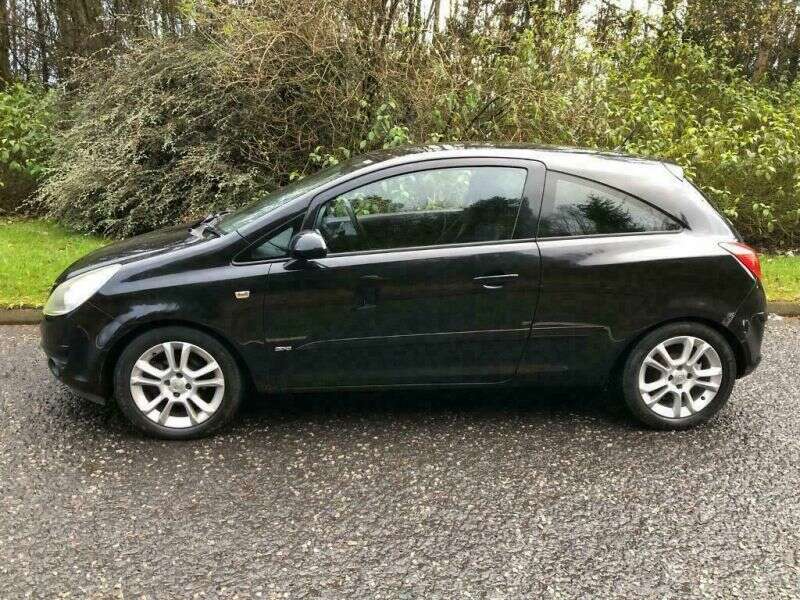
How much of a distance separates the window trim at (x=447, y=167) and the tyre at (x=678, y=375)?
0.96 m

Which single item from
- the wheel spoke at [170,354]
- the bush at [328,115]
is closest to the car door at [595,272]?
the wheel spoke at [170,354]

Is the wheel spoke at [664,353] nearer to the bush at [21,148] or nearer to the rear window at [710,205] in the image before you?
the rear window at [710,205]

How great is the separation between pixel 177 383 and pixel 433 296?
Answer: 4.76 ft

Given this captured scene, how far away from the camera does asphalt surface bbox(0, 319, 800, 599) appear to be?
106 inches

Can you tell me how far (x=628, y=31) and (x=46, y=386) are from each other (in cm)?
965

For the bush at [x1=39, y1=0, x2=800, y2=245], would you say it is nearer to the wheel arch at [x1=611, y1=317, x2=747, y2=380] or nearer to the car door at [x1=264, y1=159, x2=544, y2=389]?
the car door at [x1=264, y1=159, x2=544, y2=389]

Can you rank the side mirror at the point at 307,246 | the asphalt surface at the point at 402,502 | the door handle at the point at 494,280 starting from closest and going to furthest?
the asphalt surface at the point at 402,502 → the side mirror at the point at 307,246 → the door handle at the point at 494,280

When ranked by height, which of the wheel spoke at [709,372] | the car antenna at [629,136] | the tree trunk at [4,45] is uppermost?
the tree trunk at [4,45]

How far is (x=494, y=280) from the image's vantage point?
3736 mm

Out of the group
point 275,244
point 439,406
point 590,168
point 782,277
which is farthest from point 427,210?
point 782,277

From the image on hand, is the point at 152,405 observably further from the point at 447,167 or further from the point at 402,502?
the point at 447,167

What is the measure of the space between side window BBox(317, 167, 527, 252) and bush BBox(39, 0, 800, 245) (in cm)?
394

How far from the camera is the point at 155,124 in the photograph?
8.51 metres

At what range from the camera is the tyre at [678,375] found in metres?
3.92
